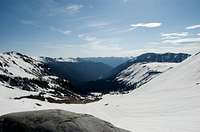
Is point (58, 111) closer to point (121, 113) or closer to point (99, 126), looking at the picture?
point (99, 126)

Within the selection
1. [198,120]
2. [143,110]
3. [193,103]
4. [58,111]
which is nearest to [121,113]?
[143,110]

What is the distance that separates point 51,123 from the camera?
51.7 feet

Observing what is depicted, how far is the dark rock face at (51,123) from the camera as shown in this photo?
614 inches

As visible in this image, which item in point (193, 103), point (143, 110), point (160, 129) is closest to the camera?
point (160, 129)

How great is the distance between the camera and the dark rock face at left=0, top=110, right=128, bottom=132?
15586 millimetres

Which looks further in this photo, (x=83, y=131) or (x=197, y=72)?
(x=197, y=72)

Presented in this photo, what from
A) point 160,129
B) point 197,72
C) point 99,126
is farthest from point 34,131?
point 197,72

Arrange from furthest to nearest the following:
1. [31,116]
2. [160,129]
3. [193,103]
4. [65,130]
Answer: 1. [193,103]
2. [160,129]
3. [31,116]
4. [65,130]

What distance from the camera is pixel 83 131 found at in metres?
15.4

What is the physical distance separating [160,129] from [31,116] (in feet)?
44.2

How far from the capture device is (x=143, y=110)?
41.6 m

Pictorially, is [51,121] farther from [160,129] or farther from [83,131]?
[160,129]

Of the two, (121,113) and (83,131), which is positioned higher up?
(83,131)

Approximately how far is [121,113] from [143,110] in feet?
12.6
